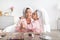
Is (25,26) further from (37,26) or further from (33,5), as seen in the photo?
(33,5)

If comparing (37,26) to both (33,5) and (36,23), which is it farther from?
(33,5)

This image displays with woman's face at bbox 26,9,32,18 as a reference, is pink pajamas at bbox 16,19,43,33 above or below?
below

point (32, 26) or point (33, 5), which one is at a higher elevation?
point (33, 5)

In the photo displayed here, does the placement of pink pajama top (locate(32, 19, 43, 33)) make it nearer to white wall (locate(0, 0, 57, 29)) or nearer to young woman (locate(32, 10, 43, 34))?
young woman (locate(32, 10, 43, 34))

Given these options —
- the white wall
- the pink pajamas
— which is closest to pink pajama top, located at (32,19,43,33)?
the pink pajamas

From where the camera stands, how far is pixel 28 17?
1.50 m

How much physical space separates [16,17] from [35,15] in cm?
19

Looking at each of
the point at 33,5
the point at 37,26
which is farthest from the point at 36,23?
the point at 33,5

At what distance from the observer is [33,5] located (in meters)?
1.48

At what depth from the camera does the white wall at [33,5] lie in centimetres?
147

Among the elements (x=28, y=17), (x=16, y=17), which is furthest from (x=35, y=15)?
(x=16, y=17)

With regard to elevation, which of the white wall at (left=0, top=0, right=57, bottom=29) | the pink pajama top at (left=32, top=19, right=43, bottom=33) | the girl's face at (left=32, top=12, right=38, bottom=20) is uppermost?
the white wall at (left=0, top=0, right=57, bottom=29)

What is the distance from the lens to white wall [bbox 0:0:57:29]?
1466mm

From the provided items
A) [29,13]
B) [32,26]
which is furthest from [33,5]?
[32,26]
